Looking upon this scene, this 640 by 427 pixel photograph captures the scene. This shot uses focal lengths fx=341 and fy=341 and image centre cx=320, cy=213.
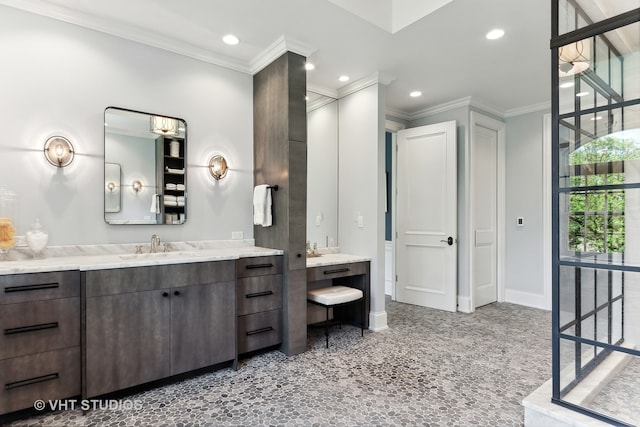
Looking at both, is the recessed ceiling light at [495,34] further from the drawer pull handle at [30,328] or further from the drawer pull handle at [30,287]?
the drawer pull handle at [30,328]

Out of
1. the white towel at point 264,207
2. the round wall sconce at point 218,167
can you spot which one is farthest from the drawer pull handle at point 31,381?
the round wall sconce at point 218,167

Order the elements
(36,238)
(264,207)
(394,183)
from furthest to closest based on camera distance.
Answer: (394,183) → (264,207) → (36,238)

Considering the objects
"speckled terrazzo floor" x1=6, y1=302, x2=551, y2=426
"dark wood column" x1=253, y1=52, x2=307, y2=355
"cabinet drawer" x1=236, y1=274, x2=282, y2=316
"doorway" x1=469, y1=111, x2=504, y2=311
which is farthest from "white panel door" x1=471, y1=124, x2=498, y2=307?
"cabinet drawer" x1=236, y1=274, x2=282, y2=316

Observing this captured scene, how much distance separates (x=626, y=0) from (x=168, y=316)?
313 cm

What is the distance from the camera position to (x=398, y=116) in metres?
4.77

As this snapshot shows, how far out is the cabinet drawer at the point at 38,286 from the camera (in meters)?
1.86

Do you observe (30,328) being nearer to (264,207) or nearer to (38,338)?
(38,338)

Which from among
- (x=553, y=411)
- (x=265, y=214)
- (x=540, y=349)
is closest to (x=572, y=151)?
(x=553, y=411)

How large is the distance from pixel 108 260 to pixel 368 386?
6.40 ft

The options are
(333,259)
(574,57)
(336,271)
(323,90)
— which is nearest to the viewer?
(574,57)

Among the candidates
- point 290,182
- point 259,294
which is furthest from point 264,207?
point 259,294

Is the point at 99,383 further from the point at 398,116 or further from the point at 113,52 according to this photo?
the point at 398,116

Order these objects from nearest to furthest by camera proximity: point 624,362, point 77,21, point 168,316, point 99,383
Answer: point 624,362 < point 99,383 < point 168,316 < point 77,21

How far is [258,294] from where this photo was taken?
2.79 m
